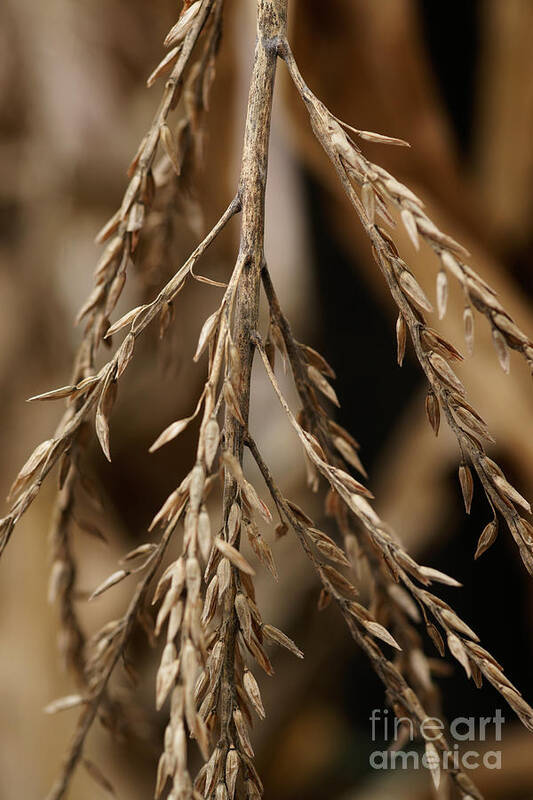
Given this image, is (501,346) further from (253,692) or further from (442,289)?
(253,692)

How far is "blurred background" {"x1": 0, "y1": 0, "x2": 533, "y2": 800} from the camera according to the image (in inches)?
25.9

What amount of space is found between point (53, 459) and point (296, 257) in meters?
0.49

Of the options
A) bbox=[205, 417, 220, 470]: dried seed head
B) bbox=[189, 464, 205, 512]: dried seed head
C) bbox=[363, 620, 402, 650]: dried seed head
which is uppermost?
bbox=[205, 417, 220, 470]: dried seed head

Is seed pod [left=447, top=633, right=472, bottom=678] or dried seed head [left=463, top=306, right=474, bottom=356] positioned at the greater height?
dried seed head [left=463, top=306, right=474, bottom=356]

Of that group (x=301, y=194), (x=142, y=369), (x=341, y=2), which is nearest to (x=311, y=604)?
(x=142, y=369)

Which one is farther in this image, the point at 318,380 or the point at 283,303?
the point at 283,303

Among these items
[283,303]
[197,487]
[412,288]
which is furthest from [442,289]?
[283,303]

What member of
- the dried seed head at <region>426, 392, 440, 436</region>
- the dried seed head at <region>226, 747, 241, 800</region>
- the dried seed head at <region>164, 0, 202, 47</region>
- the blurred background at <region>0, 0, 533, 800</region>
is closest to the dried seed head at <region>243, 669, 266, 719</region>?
the dried seed head at <region>226, 747, 241, 800</region>

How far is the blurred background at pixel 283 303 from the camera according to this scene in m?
0.66

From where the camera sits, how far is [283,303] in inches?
30.2

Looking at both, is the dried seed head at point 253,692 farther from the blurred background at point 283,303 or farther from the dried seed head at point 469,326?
the blurred background at point 283,303

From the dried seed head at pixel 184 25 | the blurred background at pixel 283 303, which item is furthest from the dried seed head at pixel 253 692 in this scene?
the blurred background at pixel 283 303

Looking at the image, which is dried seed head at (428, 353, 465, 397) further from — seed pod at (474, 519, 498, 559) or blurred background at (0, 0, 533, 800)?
blurred background at (0, 0, 533, 800)

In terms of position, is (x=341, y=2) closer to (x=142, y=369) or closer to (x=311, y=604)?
(x=142, y=369)
